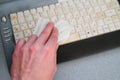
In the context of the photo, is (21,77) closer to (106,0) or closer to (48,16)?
(48,16)

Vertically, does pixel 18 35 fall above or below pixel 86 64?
above

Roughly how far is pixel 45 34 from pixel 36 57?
65mm

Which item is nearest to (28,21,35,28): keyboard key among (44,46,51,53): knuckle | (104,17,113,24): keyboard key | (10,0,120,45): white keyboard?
(10,0,120,45): white keyboard

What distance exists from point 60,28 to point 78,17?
0.06 metres

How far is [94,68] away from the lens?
0.73 meters

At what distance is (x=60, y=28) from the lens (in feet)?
2.32

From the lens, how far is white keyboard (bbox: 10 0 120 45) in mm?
708

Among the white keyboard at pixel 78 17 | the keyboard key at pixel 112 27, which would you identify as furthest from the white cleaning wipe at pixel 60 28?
the keyboard key at pixel 112 27

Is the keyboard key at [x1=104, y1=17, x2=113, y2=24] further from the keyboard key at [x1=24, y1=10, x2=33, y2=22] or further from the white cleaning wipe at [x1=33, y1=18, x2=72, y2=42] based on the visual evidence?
the keyboard key at [x1=24, y1=10, x2=33, y2=22]

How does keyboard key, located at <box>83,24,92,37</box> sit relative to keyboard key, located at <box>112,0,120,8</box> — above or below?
below

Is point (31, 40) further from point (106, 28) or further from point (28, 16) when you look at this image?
point (106, 28)

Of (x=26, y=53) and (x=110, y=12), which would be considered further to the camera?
(x=110, y=12)

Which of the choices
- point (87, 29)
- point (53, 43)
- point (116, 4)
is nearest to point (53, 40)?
point (53, 43)

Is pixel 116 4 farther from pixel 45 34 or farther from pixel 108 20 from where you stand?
pixel 45 34
